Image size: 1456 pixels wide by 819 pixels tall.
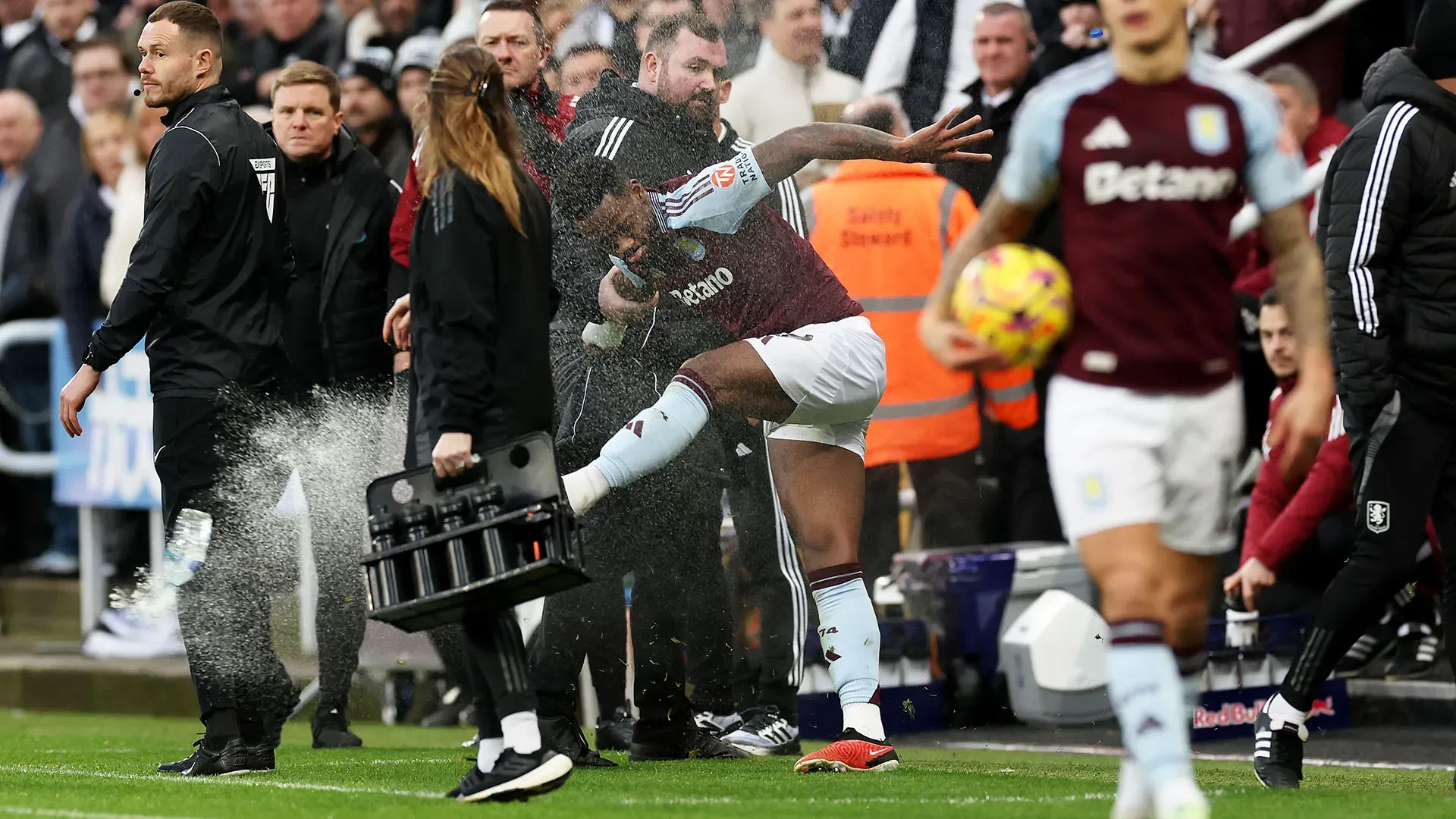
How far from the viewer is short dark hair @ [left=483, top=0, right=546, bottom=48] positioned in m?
8.02

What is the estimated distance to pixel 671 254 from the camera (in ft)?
24.1

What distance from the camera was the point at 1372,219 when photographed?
684 cm

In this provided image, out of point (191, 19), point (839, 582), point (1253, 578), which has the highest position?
point (191, 19)

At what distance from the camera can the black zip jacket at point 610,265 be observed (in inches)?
295

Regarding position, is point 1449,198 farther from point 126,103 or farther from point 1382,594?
point 126,103

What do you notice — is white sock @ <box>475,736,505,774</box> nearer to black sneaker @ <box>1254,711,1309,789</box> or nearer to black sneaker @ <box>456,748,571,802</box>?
black sneaker @ <box>456,748,571,802</box>

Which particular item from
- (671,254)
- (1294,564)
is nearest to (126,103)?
(671,254)

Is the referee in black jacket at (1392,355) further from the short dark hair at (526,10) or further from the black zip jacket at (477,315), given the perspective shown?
the short dark hair at (526,10)

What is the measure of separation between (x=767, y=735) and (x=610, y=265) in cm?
183

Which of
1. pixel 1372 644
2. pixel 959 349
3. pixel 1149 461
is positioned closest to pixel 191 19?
pixel 959 349

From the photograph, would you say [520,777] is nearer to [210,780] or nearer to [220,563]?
[210,780]

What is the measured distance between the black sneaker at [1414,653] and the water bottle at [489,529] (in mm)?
4522

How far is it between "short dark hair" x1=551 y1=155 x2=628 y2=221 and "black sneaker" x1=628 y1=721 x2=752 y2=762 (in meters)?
1.83

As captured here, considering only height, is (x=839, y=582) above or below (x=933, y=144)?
below
